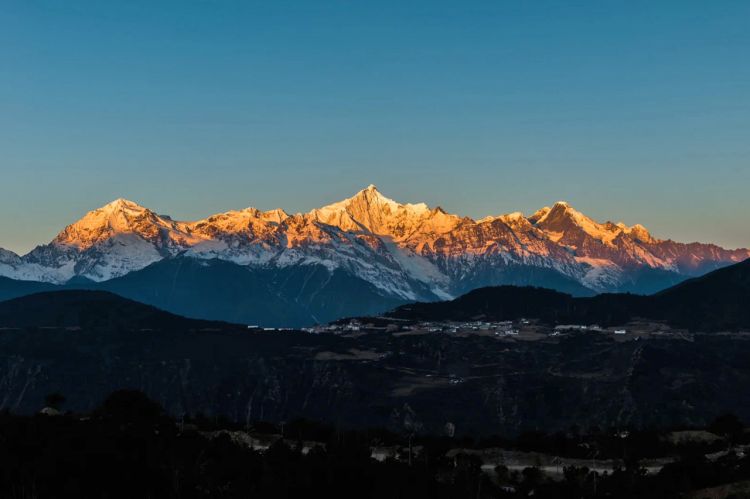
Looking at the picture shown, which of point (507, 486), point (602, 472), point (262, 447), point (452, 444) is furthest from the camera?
point (452, 444)

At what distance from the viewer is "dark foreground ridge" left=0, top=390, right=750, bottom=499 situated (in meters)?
119

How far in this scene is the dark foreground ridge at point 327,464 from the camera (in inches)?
4670

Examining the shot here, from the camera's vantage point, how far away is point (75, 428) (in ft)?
477

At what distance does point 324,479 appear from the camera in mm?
124188

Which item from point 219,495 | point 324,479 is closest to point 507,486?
point 324,479

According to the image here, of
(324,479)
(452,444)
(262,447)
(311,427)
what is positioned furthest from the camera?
(311,427)

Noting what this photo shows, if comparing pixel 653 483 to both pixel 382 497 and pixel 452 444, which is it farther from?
pixel 452 444

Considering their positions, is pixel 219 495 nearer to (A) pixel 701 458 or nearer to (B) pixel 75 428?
(B) pixel 75 428

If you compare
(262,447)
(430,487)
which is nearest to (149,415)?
(262,447)

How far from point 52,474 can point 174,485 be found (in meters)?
12.4

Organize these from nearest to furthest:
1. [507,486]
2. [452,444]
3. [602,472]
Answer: [507,486] → [602,472] → [452,444]

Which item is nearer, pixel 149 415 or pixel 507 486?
pixel 507 486

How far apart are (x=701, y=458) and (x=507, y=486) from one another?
24.2m

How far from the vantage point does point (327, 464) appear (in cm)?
13062
